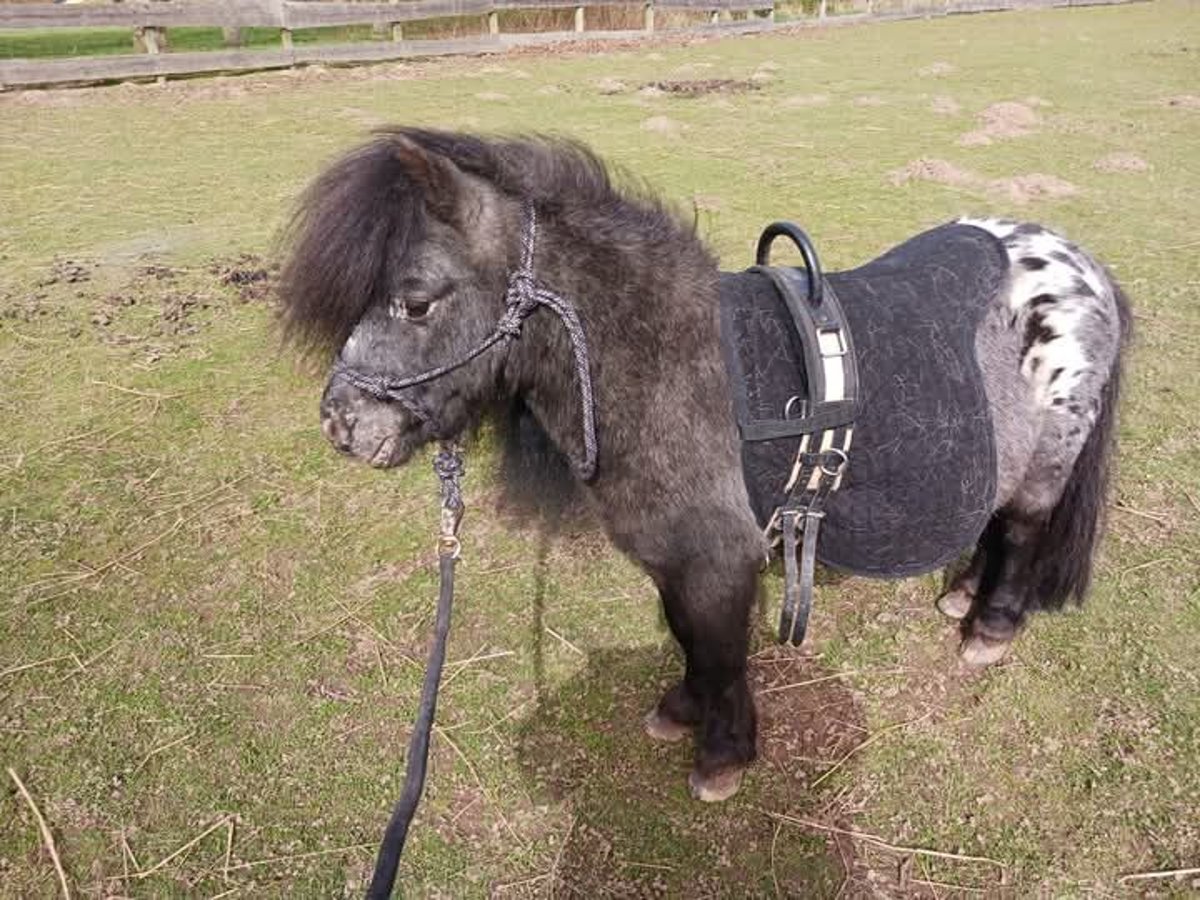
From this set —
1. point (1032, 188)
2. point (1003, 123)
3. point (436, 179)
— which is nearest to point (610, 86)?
point (1003, 123)

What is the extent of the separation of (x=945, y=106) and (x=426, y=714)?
12961 millimetres

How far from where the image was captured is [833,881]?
2.43 meters

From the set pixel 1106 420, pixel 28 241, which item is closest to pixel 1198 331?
pixel 1106 420

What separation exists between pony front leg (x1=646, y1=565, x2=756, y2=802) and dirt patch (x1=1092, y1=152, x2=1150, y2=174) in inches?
358

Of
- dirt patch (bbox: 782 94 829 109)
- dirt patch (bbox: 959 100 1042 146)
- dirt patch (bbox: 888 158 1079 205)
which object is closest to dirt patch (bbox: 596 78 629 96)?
dirt patch (bbox: 782 94 829 109)

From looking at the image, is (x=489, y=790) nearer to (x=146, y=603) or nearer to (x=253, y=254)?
(x=146, y=603)

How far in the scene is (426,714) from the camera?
180 centimetres

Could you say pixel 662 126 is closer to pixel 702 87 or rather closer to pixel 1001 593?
pixel 702 87

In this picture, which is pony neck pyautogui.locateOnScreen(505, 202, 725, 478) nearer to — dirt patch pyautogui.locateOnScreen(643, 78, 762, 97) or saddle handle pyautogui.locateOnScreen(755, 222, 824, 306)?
saddle handle pyautogui.locateOnScreen(755, 222, 824, 306)

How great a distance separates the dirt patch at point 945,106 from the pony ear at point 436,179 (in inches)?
468

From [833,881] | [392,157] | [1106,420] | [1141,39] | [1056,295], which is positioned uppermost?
[1141,39]

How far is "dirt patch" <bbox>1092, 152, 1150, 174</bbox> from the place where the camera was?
28.9 feet

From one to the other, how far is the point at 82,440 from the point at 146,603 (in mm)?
1642

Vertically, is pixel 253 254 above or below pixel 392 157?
below
